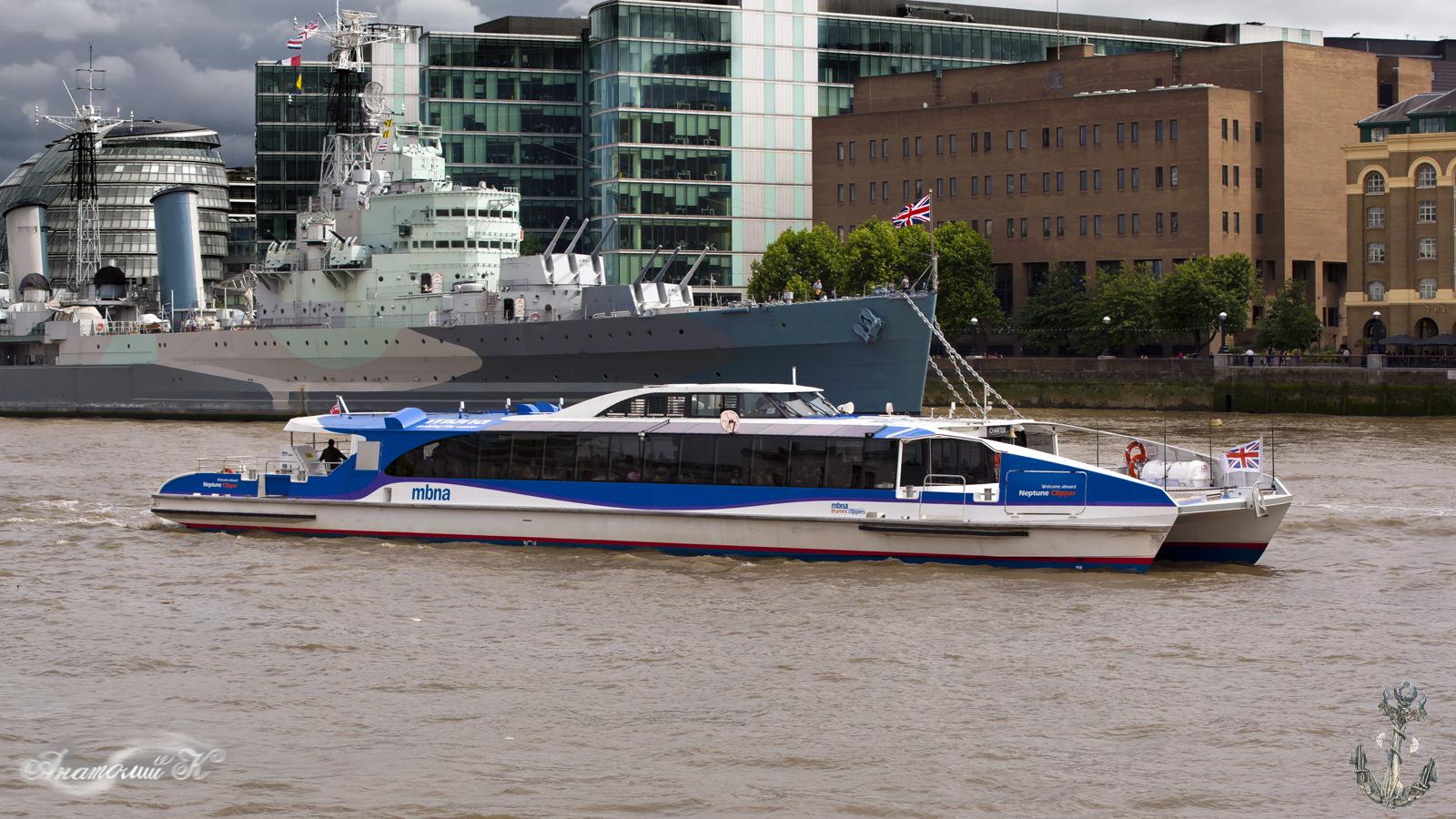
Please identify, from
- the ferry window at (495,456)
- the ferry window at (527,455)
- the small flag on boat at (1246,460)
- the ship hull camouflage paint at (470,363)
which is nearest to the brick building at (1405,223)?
the ship hull camouflage paint at (470,363)

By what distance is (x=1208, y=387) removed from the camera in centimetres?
6562

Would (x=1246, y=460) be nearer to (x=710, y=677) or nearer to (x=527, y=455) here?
(x=710, y=677)

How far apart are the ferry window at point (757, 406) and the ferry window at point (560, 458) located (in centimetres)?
270

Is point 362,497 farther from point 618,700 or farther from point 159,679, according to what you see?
point 618,700

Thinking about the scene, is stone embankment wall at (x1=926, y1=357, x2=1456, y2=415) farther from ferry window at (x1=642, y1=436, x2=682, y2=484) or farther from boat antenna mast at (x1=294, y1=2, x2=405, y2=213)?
ferry window at (x1=642, y1=436, x2=682, y2=484)

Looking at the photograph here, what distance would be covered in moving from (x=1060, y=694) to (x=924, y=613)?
4.15m

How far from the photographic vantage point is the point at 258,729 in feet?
52.3

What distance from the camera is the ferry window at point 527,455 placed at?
26.9 meters

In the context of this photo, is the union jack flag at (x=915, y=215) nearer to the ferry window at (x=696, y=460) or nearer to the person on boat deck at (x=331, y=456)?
the person on boat deck at (x=331, y=456)

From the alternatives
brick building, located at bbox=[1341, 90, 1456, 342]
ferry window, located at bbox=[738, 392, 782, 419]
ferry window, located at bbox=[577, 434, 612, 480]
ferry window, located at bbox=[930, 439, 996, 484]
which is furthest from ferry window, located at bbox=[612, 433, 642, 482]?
brick building, located at bbox=[1341, 90, 1456, 342]

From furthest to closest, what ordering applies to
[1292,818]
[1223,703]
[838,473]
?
[838,473]
[1223,703]
[1292,818]

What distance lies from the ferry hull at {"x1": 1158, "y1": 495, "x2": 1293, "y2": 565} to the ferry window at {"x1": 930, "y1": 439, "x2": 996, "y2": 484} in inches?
110

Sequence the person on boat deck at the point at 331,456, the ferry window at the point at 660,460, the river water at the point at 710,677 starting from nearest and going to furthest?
the river water at the point at 710,677 → the ferry window at the point at 660,460 → the person on boat deck at the point at 331,456

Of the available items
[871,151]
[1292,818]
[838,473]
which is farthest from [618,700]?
[871,151]
